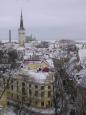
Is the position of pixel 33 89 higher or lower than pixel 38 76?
lower

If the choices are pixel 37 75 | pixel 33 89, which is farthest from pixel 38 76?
pixel 33 89

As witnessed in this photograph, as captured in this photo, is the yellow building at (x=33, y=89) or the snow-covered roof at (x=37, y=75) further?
the snow-covered roof at (x=37, y=75)

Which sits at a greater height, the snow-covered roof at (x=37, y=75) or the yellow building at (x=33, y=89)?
the snow-covered roof at (x=37, y=75)

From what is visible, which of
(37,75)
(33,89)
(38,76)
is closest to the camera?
(33,89)

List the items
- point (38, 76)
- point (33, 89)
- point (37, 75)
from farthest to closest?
point (37, 75) → point (38, 76) → point (33, 89)

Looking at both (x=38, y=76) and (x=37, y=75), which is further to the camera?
(x=37, y=75)

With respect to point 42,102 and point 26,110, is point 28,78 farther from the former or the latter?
point 26,110

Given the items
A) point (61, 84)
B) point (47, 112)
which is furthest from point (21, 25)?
point (47, 112)

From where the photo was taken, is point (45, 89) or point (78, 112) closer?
point (78, 112)

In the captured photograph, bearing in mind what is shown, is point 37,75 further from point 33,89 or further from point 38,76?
point 33,89
